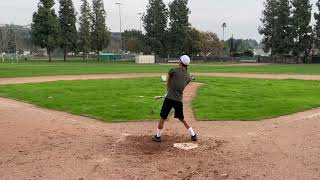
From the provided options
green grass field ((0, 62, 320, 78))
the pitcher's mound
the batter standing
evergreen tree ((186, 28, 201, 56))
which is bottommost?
green grass field ((0, 62, 320, 78))

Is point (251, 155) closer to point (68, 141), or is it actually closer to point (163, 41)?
point (68, 141)

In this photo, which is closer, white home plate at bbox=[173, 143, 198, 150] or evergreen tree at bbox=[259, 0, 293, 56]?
white home plate at bbox=[173, 143, 198, 150]

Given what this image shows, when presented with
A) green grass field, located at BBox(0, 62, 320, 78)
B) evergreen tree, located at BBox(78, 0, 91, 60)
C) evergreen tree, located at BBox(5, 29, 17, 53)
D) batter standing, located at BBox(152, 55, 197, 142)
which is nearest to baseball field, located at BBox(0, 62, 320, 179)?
batter standing, located at BBox(152, 55, 197, 142)

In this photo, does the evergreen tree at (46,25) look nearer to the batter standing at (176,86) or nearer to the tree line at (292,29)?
the tree line at (292,29)

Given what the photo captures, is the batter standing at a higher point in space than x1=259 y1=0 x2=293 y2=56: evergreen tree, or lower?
lower

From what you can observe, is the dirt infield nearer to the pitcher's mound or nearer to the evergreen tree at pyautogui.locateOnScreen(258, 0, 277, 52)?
the pitcher's mound

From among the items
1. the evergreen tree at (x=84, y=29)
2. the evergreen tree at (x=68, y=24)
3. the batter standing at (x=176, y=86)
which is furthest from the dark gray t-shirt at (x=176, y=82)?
the evergreen tree at (x=84, y=29)

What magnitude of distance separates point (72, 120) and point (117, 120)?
125 centimetres

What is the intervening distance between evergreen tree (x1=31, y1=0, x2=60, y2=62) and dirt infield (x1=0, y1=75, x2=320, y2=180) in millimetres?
74738

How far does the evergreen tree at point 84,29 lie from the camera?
306ft

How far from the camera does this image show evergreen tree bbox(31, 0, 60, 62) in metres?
86.2

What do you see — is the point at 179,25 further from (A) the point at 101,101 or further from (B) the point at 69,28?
(A) the point at 101,101

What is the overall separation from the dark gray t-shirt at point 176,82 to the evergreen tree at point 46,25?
7872 cm

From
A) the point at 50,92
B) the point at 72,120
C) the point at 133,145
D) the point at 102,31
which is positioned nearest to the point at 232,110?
the point at 72,120
